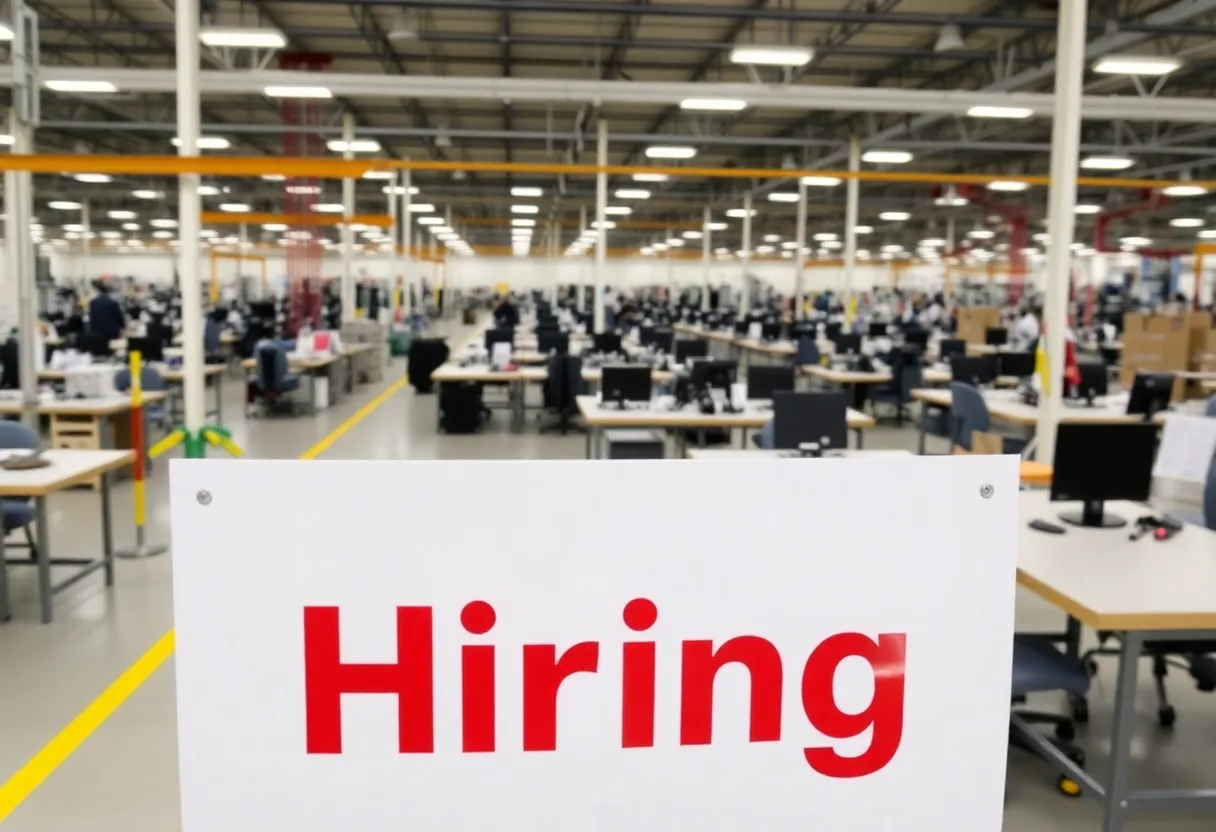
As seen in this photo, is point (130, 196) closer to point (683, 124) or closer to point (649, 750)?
point (683, 124)

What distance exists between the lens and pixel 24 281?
8.95m

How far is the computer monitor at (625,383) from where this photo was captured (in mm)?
8461

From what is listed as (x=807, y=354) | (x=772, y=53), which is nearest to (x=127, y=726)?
(x=772, y=53)

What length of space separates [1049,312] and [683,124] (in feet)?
42.2

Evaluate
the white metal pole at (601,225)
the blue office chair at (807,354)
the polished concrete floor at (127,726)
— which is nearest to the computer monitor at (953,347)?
the blue office chair at (807,354)

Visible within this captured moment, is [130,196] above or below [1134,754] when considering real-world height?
above

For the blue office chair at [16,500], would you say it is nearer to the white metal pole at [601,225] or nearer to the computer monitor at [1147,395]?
the computer monitor at [1147,395]

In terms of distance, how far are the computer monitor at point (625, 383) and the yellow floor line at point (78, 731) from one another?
14.1 feet

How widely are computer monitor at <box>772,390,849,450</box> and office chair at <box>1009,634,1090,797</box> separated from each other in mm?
1988

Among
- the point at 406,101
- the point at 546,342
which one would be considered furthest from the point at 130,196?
the point at 546,342

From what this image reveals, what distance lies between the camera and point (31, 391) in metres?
8.79

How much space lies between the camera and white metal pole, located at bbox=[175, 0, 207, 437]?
682 cm

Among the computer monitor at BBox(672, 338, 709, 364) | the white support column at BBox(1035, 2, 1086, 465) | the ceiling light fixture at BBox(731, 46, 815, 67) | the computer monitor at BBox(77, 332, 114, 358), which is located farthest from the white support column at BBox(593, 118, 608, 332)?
the white support column at BBox(1035, 2, 1086, 465)

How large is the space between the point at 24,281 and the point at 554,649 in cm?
965
